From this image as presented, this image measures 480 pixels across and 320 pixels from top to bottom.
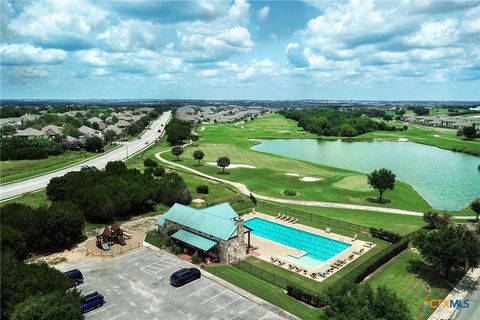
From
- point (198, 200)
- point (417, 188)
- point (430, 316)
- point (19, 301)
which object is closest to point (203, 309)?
point (19, 301)

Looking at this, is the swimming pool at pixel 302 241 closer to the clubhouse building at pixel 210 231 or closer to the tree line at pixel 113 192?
the clubhouse building at pixel 210 231

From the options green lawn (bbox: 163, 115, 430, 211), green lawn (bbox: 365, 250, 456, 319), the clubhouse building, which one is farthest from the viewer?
green lawn (bbox: 163, 115, 430, 211)

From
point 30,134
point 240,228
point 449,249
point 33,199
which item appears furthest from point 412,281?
point 30,134

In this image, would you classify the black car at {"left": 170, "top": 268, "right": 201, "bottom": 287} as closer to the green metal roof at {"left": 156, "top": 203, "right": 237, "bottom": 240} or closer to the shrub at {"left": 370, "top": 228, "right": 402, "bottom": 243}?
the green metal roof at {"left": 156, "top": 203, "right": 237, "bottom": 240}

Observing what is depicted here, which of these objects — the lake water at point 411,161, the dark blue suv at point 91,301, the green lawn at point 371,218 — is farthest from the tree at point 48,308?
the lake water at point 411,161

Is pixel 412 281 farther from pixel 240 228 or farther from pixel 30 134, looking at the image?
pixel 30 134

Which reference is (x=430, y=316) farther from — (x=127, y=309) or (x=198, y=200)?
(x=198, y=200)

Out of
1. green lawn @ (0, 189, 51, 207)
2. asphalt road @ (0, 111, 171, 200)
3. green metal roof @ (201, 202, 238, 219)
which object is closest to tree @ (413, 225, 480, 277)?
green metal roof @ (201, 202, 238, 219)
